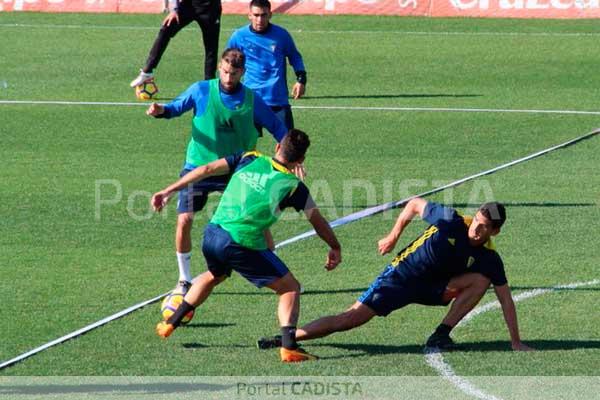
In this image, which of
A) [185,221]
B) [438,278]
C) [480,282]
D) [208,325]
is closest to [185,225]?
[185,221]

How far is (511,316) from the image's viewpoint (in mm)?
10031

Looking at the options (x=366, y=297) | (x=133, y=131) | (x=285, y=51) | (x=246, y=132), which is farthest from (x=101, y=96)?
(x=366, y=297)

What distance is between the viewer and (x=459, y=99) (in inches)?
880

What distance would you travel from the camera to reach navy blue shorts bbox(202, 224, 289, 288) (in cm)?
988

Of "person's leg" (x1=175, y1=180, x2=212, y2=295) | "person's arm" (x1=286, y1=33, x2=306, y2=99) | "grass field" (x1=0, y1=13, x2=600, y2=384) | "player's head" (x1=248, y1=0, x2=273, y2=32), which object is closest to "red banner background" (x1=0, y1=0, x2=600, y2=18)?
"grass field" (x1=0, y1=13, x2=600, y2=384)

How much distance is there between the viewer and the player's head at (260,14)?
49.5 ft

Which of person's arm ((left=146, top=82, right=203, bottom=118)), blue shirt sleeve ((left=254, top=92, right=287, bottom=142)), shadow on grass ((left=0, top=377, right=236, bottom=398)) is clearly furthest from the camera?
blue shirt sleeve ((left=254, top=92, right=287, bottom=142))

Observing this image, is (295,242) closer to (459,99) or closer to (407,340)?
(407,340)

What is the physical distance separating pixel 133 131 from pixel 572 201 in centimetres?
708

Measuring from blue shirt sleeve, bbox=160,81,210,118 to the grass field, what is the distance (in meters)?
1.63

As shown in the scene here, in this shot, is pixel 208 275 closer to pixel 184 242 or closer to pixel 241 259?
pixel 241 259

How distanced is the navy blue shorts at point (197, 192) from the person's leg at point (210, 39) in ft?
32.9

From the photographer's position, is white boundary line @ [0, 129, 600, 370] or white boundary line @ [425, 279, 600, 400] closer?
white boundary line @ [425, 279, 600, 400]

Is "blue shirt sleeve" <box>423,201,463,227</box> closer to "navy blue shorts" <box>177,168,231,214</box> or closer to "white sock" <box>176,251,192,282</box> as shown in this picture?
"navy blue shorts" <box>177,168,231,214</box>
